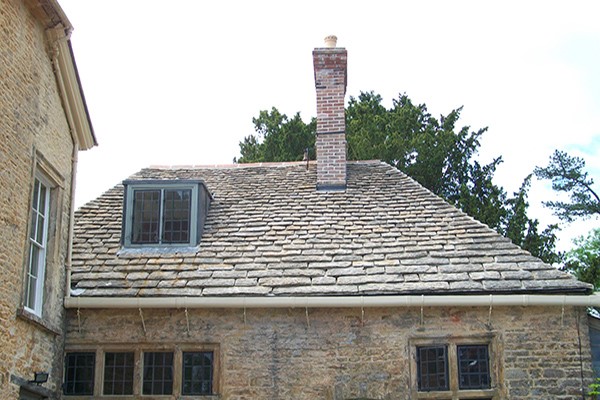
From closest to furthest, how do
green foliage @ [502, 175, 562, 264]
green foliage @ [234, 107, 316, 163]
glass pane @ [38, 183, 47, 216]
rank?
glass pane @ [38, 183, 47, 216], green foliage @ [502, 175, 562, 264], green foliage @ [234, 107, 316, 163]

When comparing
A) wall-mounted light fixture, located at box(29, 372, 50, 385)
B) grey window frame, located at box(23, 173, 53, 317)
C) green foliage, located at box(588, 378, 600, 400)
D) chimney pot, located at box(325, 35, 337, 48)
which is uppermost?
chimney pot, located at box(325, 35, 337, 48)

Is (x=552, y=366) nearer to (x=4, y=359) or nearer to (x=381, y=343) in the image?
(x=381, y=343)

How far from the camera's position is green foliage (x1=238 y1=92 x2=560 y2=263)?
790 inches

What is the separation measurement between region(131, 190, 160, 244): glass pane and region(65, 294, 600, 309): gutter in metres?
1.83

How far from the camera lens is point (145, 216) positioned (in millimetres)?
12750

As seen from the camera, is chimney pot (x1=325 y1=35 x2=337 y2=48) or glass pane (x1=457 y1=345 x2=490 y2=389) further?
chimney pot (x1=325 y1=35 x2=337 y2=48)

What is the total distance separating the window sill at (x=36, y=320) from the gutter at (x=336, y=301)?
588 mm

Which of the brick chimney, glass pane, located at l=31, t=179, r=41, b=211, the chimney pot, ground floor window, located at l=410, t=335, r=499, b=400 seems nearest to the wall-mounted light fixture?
glass pane, located at l=31, t=179, r=41, b=211

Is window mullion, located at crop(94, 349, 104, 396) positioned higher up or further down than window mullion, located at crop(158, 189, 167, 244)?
further down

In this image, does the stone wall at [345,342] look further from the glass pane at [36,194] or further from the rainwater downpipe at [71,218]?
the glass pane at [36,194]

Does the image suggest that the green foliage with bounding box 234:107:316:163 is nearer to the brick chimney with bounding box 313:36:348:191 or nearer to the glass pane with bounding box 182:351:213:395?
the brick chimney with bounding box 313:36:348:191

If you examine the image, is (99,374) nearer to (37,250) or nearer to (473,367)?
(37,250)

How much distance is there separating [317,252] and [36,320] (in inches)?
169

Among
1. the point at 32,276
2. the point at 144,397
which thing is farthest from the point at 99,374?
the point at 32,276
